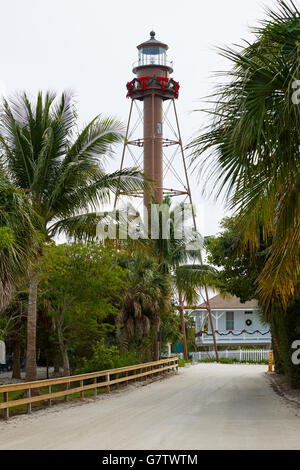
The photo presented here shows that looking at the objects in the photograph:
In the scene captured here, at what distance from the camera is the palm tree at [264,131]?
28.9ft

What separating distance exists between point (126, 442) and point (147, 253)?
15624mm

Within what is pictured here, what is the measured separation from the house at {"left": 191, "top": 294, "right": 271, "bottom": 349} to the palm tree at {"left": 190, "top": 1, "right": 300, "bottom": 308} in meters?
52.1

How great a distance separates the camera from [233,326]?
65.5 metres

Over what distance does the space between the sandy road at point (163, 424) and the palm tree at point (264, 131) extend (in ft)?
11.3

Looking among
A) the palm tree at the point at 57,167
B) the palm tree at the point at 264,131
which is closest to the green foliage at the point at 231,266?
the palm tree at the point at 57,167

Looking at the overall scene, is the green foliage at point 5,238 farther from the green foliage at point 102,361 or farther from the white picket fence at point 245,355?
the white picket fence at point 245,355

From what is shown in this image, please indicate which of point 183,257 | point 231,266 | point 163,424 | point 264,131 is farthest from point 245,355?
point 264,131

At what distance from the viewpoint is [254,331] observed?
204 feet

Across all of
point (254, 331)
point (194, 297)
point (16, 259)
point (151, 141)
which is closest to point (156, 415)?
point (16, 259)

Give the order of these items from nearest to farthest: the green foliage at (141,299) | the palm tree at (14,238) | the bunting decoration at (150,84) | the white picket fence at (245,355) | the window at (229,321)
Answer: the palm tree at (14,238) < the green foliage at (141,299) < the bunting decoration at (150,84) < the white picket fence at (245,355) < the window at (229,321)

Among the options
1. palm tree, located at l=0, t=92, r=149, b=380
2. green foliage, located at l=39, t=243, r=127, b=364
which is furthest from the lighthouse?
palm tree, located at l=0, t=92, r=149, b=380

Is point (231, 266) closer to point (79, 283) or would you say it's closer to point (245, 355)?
point (79, 283)

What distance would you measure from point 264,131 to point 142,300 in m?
25.2

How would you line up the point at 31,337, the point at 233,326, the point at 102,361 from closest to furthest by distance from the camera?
1. the point at 31,337
2. the point at 102,361
3. the point at 233,326
